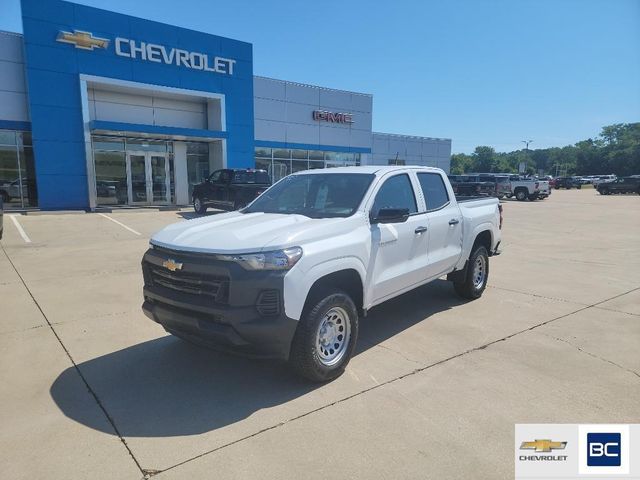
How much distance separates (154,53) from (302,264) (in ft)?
67.6

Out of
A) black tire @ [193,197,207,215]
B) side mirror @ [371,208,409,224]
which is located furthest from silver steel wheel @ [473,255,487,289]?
black tire @ [193,197,207,215]

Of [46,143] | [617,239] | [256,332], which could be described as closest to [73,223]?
[46,143]

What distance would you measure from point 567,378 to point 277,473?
281cm

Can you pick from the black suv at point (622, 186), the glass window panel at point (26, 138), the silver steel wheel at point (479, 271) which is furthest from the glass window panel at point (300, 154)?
the black suv at point (622, 186)

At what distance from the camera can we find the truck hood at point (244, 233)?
11.3ft

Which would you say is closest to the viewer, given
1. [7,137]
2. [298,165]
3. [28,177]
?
[7,137]

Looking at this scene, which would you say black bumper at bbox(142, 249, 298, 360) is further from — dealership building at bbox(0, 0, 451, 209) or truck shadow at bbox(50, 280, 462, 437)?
dealership building at bbox(0, 0, 451, 209)

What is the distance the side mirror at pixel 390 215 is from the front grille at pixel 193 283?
1.63 metres

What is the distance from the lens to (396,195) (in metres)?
4.90

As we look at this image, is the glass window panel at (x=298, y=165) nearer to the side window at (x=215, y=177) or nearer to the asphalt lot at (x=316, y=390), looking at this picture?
the side window at (x=215, y=177)

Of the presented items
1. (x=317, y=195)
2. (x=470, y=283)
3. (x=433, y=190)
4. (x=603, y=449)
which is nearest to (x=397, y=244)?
(x=317, y=195)

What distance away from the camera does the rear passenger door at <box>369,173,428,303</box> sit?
4285 mm

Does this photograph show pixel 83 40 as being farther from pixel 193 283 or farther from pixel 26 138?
pixel 193 283

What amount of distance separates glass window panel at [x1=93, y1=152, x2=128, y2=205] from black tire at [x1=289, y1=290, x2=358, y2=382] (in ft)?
65.6
